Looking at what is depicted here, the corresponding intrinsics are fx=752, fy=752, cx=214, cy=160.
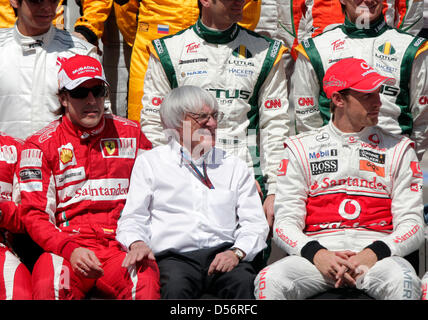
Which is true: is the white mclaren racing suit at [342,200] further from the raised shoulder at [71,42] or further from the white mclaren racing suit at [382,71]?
the raised shoulder at [71,42]

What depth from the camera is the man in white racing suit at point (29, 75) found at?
4371 millimetres

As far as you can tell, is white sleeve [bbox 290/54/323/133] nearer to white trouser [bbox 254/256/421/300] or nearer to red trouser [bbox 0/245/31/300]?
white trouser [bbox 254/256/421/300]

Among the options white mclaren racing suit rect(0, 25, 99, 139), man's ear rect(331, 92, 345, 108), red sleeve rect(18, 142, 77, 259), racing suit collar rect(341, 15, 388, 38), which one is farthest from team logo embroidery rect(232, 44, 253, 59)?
red sleeve rect(18, 142, 77, 259)

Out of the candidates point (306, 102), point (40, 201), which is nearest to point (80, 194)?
point (40, 201)

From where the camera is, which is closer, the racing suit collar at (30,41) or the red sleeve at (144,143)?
the red sleeve at (144,143)

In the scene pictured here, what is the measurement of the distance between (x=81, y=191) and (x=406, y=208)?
1621 mm

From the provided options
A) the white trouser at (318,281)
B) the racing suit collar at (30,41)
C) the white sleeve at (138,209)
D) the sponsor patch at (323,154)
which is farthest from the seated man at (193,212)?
the racing suit collar at (30,41)

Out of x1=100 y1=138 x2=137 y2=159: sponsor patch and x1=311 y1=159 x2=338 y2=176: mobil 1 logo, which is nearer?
x1=311 y1=159 x2=338 y2=176: mobil 1 logo

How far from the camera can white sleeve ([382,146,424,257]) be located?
3.57 metres

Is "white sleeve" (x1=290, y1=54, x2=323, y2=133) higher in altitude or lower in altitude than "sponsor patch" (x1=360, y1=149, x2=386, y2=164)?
higher

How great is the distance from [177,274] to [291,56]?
2683 millimetres

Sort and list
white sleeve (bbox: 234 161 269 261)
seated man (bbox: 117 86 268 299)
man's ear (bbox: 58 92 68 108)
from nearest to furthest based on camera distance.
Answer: seated man (bbox: 117 86 268 299) → white sleeve (bbox: 234 161 269 261) → man's ear (bbox: 58 92 68 108)

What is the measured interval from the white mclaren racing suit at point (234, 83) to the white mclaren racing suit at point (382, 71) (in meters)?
0.14
